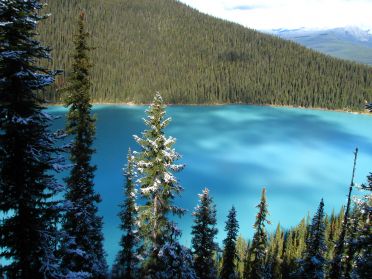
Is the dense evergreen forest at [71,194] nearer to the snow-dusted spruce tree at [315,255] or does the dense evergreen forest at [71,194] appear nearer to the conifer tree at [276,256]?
the snow-dusted spruce tree at [315,255]

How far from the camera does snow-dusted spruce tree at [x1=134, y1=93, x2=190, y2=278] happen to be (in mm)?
16125

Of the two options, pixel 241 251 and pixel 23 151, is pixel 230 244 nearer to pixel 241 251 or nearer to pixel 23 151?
pixel 23 151

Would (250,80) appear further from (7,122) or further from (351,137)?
(7,122)

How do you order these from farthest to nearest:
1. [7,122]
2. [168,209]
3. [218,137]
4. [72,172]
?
1. [218,137]
2. [72,172]
3. [168,209]
4. [7,122]

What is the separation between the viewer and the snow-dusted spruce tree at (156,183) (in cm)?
1612

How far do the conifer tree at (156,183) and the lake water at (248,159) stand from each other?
2859 centimetres

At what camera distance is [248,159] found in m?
87.9

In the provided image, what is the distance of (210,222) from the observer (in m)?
23.1

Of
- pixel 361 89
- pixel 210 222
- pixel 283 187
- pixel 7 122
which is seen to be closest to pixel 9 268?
pixel 7 122

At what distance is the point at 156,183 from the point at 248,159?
73.7 meters

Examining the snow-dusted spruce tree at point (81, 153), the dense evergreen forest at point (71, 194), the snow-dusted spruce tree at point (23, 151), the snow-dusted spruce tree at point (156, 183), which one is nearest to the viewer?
the snow-dusted spruce tree at point (23, 151)

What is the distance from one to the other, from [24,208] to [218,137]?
9870cm

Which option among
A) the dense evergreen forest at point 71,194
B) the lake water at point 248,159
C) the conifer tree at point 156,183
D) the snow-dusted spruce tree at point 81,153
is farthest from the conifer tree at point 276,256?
the conifer tree at point 156,183

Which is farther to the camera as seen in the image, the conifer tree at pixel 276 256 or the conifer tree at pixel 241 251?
the conifer tree at pixel 241 251
